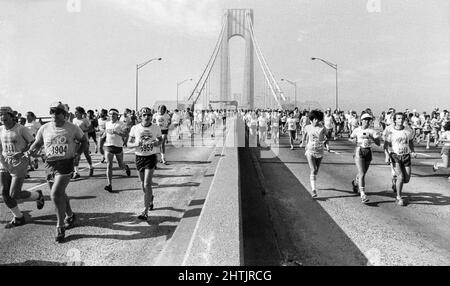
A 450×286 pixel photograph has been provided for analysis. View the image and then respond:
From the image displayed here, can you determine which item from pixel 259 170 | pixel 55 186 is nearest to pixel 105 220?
pixel 55 186

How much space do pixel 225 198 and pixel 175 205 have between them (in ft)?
5.22

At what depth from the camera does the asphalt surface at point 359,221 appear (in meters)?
4.42

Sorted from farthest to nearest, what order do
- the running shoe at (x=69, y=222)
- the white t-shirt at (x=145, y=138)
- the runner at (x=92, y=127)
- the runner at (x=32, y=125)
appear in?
the runner at (x=92, y=127), the runner at (x=32, y=125), the white t-shirt at (x=145, y=138), the running shoe at (x=69, y=222)

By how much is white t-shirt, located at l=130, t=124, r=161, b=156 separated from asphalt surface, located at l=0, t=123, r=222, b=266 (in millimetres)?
1059

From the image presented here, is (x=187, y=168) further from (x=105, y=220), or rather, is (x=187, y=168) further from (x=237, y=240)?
(x=237, y=240)

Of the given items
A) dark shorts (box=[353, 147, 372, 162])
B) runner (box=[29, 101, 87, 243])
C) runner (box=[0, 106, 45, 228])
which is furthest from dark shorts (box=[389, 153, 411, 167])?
runner (box=[0, 106, 45, 228])

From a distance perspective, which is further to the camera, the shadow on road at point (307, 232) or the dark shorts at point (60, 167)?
the dark shorts at point (60, 167)

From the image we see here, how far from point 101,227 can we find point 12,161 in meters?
1.82

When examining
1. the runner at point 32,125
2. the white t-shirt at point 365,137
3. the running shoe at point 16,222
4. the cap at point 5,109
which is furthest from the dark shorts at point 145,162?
the runner at point 32,125

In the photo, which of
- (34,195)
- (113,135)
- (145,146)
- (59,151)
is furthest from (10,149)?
(113,135)

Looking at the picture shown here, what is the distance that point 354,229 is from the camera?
539 centimetres

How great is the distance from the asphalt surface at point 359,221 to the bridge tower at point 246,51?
6973 cm

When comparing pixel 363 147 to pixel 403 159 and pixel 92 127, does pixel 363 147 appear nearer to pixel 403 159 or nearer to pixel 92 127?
pixel 403 159

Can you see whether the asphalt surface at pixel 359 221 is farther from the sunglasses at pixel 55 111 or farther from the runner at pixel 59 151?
the sunglasses at pixel 55 111
